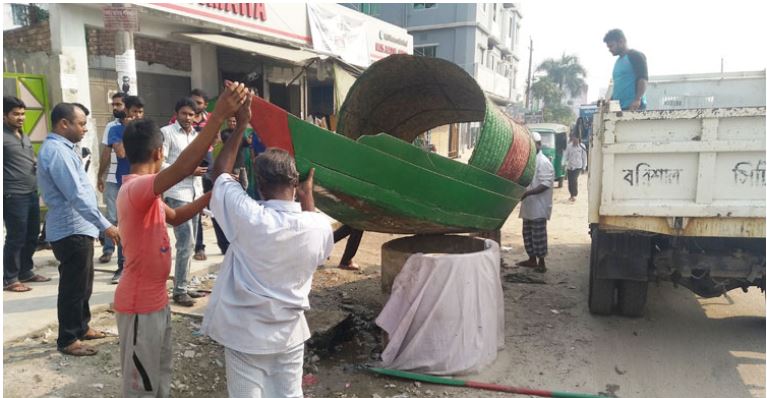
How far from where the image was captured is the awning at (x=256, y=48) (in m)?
8.10

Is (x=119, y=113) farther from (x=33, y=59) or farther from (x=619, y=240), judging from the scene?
(x=619, y=240)

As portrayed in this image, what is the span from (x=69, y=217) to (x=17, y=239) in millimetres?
1783

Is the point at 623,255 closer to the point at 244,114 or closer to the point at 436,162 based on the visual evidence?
the point at 436,162

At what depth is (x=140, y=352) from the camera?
2.35 meters

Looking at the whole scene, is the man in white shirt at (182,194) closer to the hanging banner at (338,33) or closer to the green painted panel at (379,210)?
the green painted panel at (379,210)

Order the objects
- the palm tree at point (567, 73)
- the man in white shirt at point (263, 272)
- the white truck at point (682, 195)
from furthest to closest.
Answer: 1. the palm tree at point (567, 73)
2. the white truck at point (682, 195)
3. the man in white shirt at point (263, 272)

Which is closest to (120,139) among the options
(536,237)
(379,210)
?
(379,210)

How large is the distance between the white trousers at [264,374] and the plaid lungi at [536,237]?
14.3 ft

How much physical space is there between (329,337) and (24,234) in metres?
2.93

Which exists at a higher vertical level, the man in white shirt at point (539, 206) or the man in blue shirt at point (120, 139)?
the man in blue shirt at point (120, 139)

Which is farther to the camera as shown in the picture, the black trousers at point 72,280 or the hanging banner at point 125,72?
A: the hanging banner at point 125,72

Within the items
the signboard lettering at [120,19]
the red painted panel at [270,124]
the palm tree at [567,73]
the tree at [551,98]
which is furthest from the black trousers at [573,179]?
the palm tree at [567,73]

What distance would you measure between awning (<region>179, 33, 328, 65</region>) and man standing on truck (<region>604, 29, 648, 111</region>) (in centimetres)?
488

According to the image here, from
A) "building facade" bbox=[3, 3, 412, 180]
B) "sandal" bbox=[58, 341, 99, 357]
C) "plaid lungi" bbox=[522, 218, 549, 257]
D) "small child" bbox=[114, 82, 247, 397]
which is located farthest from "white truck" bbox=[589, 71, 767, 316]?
"building facade" bbox=[3, 3, 412, 180]
